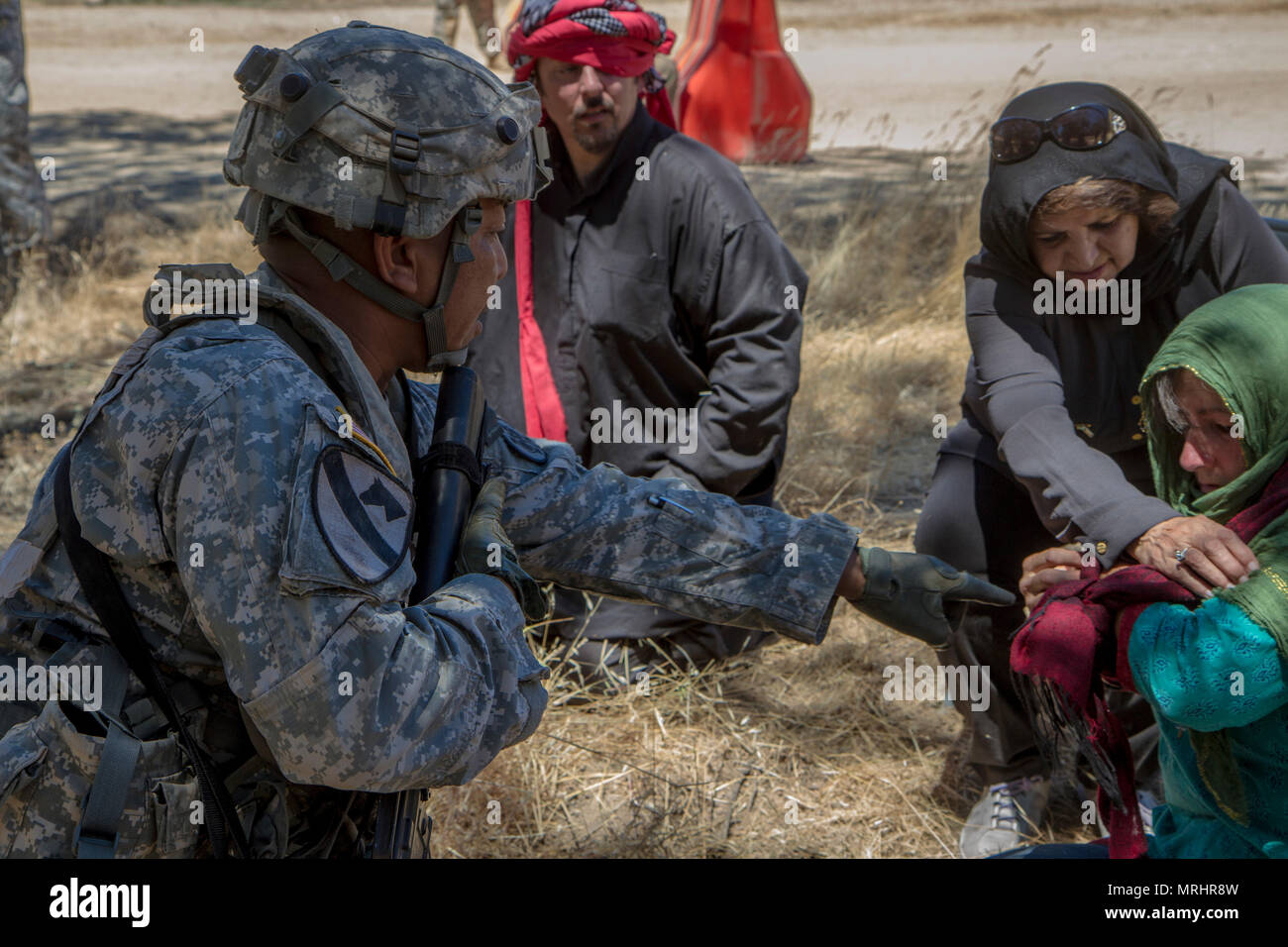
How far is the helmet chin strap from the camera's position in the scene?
1979 mm

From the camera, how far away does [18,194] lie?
724 centimetres

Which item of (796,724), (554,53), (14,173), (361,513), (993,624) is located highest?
(554,53)

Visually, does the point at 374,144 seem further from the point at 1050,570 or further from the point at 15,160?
the point at 15,160

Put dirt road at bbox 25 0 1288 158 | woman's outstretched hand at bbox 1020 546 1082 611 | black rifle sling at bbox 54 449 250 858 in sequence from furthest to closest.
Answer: dirt road at bbox 25 0 1288 158, woman's outstretched hand at bbox 1020 546 1082 611, black rifle sling at bbox 54 449 250 858

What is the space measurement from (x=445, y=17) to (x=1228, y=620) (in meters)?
9.85

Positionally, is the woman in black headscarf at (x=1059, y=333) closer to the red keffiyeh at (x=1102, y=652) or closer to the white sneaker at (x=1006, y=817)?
the white sneaker at (x=1006, y=817)

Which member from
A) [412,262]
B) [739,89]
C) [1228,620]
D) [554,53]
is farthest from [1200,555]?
[739,89]

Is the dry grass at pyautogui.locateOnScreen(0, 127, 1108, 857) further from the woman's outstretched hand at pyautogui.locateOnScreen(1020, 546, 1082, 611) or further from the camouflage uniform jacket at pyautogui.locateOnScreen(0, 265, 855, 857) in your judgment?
the camouflage uniform jacket at pyautogui.locateOnScreen(0, 265, 855, 857)

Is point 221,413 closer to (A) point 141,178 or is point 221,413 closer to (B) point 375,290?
(B) point 375,290

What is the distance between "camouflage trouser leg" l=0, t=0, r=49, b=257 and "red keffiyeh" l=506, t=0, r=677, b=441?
4129 mm

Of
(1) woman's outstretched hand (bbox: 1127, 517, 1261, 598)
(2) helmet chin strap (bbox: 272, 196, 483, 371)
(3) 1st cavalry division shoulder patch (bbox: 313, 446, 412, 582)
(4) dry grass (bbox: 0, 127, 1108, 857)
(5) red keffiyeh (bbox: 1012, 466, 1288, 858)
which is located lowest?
(4) dry grass (bbox: 0, 127, 1108, 857)

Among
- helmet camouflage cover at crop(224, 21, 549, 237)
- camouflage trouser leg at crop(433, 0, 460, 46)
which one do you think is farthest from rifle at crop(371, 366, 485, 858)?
camouflage trouser leg at crop(433, 0, 460, 46)

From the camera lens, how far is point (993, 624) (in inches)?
129
